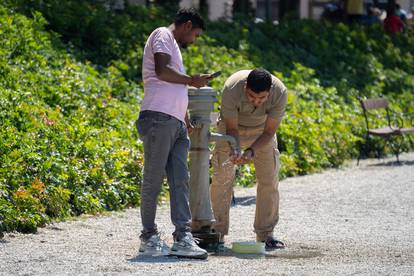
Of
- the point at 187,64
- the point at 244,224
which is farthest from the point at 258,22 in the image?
the point at 244,224

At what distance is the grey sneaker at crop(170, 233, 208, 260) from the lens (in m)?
8.23

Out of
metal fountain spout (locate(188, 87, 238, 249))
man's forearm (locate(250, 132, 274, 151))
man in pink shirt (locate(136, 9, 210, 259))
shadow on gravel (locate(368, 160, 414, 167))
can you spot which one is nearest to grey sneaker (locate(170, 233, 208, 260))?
man in pink shirt (locate(136, 9, 210, 259))

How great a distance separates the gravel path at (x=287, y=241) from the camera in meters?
7.89

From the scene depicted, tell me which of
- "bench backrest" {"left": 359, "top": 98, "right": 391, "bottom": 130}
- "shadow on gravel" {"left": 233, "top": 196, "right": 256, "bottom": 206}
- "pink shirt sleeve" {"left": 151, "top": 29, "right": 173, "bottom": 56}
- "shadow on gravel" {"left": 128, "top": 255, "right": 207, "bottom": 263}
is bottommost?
"shadow on gravel" {"left": 233, "top": 196, "right": 256, "bottom": 206}

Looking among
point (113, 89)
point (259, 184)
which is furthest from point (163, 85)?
point (113, 89)

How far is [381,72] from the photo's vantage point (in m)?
23.4

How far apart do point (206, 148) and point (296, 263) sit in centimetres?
115

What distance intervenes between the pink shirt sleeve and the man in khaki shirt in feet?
2.59

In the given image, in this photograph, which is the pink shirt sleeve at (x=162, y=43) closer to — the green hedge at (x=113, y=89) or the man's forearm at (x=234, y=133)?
the man's forearm at (x=234, y=133)

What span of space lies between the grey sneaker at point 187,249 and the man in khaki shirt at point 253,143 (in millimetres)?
744

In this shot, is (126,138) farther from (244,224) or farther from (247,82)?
(247,82)

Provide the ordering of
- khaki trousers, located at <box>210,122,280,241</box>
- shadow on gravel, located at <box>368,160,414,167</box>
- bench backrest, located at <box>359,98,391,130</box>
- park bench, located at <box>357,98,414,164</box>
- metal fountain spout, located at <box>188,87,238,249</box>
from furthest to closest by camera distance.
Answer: bench backrest, located at <box>359,98,391,130</box> → park bench, located at <box>357,98,414,164</box> → shadow on gravel, located at <box>368,160,414,167</box> → khaki trousers, located at <box>210,122,280,241</box> → metal fountain spout, located at <box>188,87,238,249</box>

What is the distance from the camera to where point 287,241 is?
9594mm

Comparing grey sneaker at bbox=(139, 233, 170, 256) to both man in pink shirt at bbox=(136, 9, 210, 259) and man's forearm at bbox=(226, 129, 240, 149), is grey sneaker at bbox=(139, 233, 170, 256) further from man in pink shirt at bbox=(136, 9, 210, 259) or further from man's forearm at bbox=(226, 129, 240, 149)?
man's forearm at bbox=(226, 129, 240, 149)
